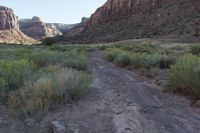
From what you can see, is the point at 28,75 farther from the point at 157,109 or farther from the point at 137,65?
the point at 137,65

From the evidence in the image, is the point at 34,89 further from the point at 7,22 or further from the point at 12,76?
the point at 7,22

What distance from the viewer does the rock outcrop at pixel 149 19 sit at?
71.5 metres

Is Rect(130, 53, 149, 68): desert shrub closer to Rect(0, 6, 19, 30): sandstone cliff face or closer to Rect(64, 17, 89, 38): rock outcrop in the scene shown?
Rect(64, 17, 89, 38): rock outcrop

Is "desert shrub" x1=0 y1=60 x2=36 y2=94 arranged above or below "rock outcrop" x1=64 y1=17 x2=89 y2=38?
above

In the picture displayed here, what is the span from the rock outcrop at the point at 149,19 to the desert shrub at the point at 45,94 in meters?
51.1

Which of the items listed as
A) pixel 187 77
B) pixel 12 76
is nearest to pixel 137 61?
pixel 187 77

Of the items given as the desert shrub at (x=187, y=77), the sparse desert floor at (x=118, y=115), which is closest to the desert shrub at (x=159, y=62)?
the desert shrub at (x=187, y=77)

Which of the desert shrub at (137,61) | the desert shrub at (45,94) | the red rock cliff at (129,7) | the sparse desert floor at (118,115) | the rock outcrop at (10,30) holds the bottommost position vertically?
the rock outcrop at (10,30)

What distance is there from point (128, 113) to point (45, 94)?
187cm

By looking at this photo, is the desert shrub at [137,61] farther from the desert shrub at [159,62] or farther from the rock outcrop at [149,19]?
the rock outcrop at [149,19]

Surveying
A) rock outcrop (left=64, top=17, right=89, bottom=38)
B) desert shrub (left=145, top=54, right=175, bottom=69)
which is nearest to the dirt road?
desert shrub (left=145, top=54, right=175, bottom=69)

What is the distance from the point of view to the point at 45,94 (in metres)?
8.16

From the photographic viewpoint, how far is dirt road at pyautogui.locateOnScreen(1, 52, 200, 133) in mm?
6961

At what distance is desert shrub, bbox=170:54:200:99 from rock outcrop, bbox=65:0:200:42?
4832 cm
